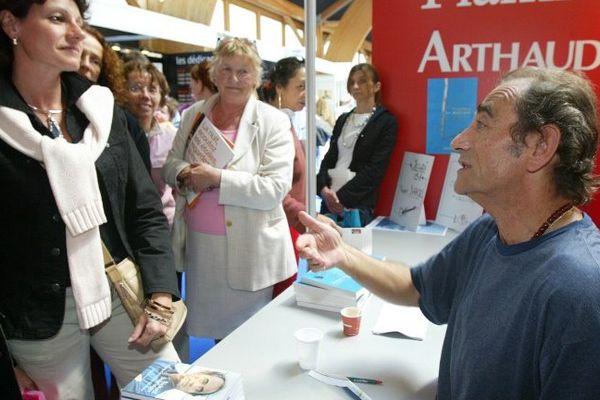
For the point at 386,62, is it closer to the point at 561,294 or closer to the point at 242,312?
the point at 242,312

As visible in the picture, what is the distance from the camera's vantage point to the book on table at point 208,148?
217 centimetres

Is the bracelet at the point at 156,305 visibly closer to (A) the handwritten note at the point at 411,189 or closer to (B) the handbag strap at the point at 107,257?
(B) the handbag strap at the point at 107,257

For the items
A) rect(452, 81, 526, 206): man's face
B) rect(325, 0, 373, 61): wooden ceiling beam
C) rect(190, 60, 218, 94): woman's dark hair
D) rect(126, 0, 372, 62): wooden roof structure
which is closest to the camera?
rect(452, 81, 526, 206): man's face

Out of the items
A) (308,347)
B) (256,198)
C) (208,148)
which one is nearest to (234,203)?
(256,198)

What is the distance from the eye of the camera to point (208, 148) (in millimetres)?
2211

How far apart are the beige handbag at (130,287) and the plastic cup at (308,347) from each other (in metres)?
0.47

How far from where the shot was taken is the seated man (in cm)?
91

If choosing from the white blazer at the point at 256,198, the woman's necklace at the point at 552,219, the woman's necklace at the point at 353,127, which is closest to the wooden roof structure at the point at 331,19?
the woman's necklace at the point at 353,127

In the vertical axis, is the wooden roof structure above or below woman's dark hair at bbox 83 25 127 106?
above

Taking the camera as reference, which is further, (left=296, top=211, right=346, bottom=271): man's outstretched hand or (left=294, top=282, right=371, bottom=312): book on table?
(left=294, top=282, right=371, bottom=312): book on table

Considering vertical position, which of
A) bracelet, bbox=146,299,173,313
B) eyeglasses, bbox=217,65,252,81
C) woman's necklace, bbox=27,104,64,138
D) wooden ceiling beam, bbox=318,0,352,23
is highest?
wooden ceiling beam, bbox=318,0,352,23

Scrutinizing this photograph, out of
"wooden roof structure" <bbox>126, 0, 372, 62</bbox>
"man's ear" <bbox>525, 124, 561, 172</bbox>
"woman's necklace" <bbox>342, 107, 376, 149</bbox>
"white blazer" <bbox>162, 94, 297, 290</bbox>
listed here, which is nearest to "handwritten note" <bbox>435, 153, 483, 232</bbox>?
"woman's necklace" <bbox>342, 107, 376, 149</bbox>

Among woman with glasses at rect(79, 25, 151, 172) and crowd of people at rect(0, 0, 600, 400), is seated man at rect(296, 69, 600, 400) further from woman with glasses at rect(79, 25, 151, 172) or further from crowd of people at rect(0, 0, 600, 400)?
woman with glasses at rect(79, 25, 151, 172)

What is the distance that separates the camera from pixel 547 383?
0.91 m
